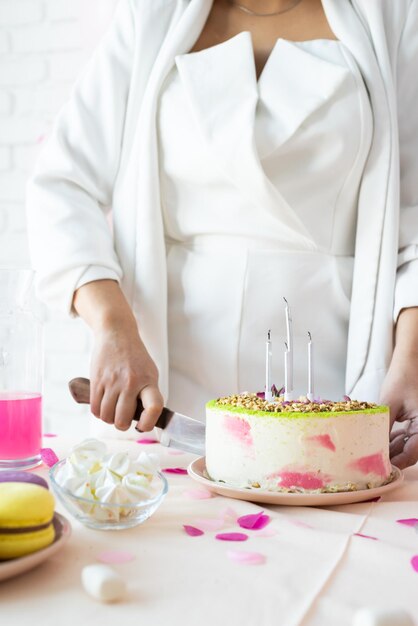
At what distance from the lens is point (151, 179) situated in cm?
140

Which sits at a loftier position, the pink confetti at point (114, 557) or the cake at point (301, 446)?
the cake at point (301, 446)

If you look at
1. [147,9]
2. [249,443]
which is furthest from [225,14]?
[249,443]

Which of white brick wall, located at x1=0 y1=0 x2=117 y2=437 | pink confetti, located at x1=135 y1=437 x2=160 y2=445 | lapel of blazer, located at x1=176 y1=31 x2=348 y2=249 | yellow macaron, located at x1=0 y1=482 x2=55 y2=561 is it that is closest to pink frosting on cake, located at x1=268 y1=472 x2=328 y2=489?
yellow macaron, located at x1=0 y1=482 x2=55 y2=561

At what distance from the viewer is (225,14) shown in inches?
59.7

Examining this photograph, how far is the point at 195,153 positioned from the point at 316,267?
0.28m

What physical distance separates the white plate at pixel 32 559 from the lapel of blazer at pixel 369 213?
807 mm

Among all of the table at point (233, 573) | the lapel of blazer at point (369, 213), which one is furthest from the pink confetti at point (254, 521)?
the lapel of blazer at point (369, 213)

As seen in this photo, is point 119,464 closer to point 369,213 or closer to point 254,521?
point 254,521

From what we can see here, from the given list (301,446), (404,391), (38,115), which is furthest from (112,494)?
(38,115)

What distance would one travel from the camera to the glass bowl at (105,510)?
74cm

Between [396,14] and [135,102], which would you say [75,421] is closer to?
[135,102]

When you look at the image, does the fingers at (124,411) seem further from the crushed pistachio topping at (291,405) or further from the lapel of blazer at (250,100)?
the lapel of blazer at (250,100)

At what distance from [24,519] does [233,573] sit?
0.17 meters

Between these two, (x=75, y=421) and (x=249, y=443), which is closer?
(x=249, y=443)
